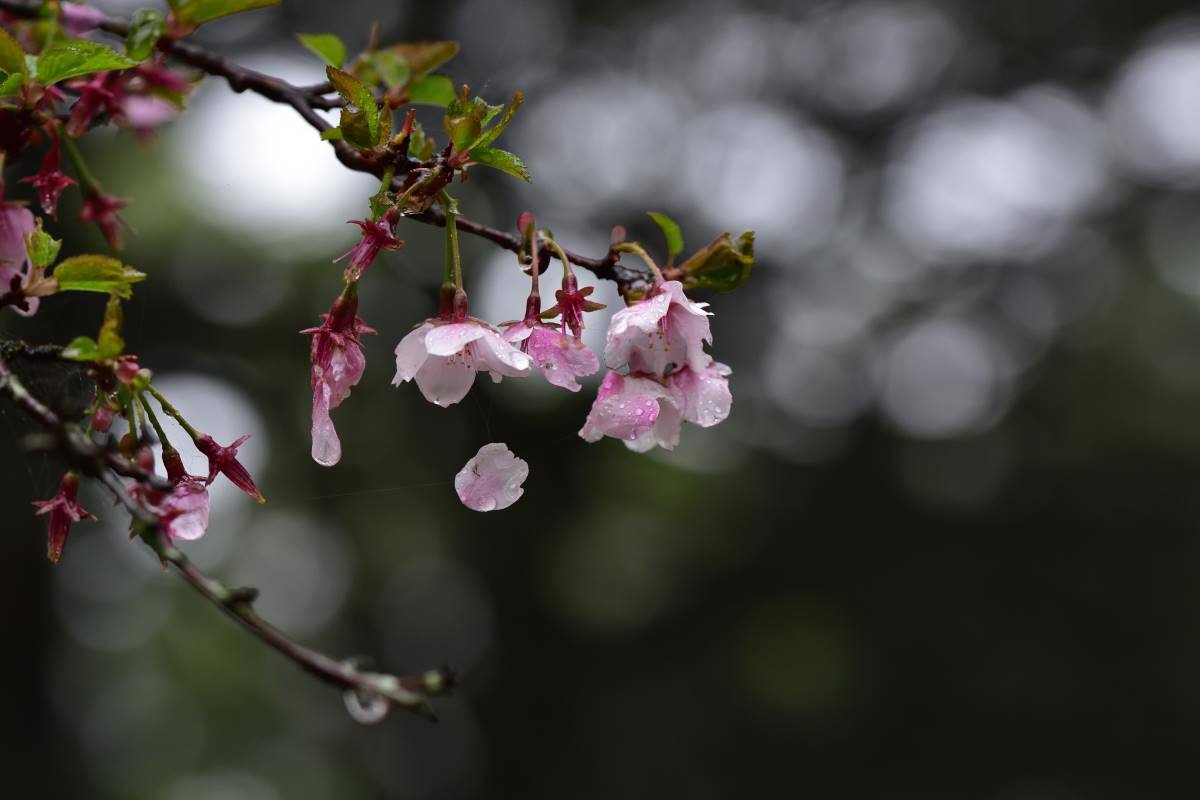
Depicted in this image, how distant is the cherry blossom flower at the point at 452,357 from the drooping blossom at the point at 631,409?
0.06 m

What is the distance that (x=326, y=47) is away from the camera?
904mm

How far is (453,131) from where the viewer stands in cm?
67

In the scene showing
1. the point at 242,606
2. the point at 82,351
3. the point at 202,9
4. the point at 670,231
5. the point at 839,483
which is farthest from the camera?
the point at 839,483

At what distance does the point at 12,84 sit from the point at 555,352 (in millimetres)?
379

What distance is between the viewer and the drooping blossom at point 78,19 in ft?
2.36

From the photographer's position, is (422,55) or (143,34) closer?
(143,34)

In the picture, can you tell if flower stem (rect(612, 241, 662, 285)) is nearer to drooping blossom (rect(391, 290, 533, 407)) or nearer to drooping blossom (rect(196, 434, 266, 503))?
drooping blossom (rect(391, 290, 533, 407))

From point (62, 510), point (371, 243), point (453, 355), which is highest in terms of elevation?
point (371, 243)

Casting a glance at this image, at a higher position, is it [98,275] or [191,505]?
[98,275]

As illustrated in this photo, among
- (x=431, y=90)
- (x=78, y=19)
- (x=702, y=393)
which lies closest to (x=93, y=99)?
(x=78, y=19)

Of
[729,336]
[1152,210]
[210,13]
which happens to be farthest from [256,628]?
[1152,210]

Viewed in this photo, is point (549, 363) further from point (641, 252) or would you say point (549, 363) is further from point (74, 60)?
point (74, 60)

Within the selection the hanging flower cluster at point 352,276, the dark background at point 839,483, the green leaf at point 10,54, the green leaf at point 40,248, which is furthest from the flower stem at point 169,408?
the dark background at point 839,483

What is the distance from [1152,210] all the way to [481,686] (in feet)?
20.7
